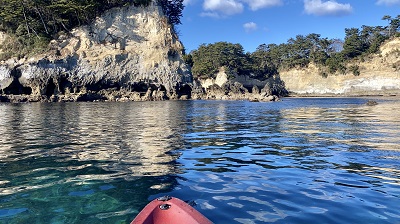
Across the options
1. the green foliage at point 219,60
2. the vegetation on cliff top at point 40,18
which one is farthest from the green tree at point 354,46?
the vegetation on cliff top at point 40,18

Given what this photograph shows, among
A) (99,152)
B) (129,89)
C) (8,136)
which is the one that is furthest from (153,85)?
(99,152)

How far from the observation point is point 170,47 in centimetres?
5669

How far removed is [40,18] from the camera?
53844mm

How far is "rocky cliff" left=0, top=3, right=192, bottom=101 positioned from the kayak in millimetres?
46687

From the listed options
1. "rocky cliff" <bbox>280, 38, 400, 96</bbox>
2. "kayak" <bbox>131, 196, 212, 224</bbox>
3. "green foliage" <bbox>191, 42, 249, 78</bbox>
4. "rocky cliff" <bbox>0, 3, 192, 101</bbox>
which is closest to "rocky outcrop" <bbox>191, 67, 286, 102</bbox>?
"green foliage" <bbox>191, 42, 249, 78</bbox>

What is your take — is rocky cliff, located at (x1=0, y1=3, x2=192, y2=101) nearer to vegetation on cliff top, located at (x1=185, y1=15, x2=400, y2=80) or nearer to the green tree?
vegetation on cliff top, located at (x1=185, y1=15, x2=400, y2=80)

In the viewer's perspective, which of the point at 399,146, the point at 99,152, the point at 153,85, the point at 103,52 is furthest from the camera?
the point at 153,85

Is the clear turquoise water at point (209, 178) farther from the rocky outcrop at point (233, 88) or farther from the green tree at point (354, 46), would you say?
the green tree at point (354, 46)

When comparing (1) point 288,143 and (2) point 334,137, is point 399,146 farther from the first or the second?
(1) point 288,143

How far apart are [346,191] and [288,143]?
5543 mm

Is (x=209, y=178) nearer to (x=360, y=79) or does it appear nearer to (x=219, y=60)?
(x=219, y=60)

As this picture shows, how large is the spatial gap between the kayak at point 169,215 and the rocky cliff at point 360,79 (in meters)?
85.3

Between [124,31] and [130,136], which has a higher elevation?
[124,31]

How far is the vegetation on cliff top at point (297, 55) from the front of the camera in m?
85.4
